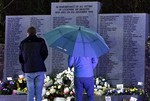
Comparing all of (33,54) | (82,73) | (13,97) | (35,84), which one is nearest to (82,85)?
(82,73)

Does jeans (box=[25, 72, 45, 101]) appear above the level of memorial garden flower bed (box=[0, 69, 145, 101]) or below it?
above

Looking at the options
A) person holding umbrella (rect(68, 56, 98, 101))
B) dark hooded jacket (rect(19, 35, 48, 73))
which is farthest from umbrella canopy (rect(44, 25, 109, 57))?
dark hooded jacket (rect(19, 35, 48, 73))

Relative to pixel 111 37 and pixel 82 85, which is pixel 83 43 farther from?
pixel 111 37

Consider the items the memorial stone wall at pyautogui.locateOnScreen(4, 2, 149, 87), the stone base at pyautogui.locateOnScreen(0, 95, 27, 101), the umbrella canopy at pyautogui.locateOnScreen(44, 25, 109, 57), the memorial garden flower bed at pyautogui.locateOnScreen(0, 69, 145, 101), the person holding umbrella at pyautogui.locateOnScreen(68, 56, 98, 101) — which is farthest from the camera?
the memorial stone wall at pyautogui.locateOnScreen(4, 2, 149, 87)

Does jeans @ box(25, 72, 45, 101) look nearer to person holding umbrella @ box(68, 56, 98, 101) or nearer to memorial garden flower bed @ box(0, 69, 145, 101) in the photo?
person holding umbrella @ box(68, 56, 98, 101)

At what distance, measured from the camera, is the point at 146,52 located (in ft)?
37.4

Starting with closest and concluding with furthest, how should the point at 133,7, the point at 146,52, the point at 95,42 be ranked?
the point at 95,42 < the point at 146,52 < the point at 133,7

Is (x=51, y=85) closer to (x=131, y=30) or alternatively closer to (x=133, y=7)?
(x=131, y=30)

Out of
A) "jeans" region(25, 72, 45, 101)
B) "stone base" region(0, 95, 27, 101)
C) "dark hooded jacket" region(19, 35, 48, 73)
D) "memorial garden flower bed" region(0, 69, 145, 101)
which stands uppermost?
"dark hooded jacket" region(19, 35, 48, 73)

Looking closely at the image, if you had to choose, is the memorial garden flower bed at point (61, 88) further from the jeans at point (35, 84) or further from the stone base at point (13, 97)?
the jeans at point (35, 84)

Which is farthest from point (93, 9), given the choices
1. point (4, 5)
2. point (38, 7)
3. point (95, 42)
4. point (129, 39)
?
point (4, 5)

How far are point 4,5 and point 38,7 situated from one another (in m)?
1.41

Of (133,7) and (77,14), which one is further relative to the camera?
(133,7)

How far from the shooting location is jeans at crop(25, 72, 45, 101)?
9703 millimetres
